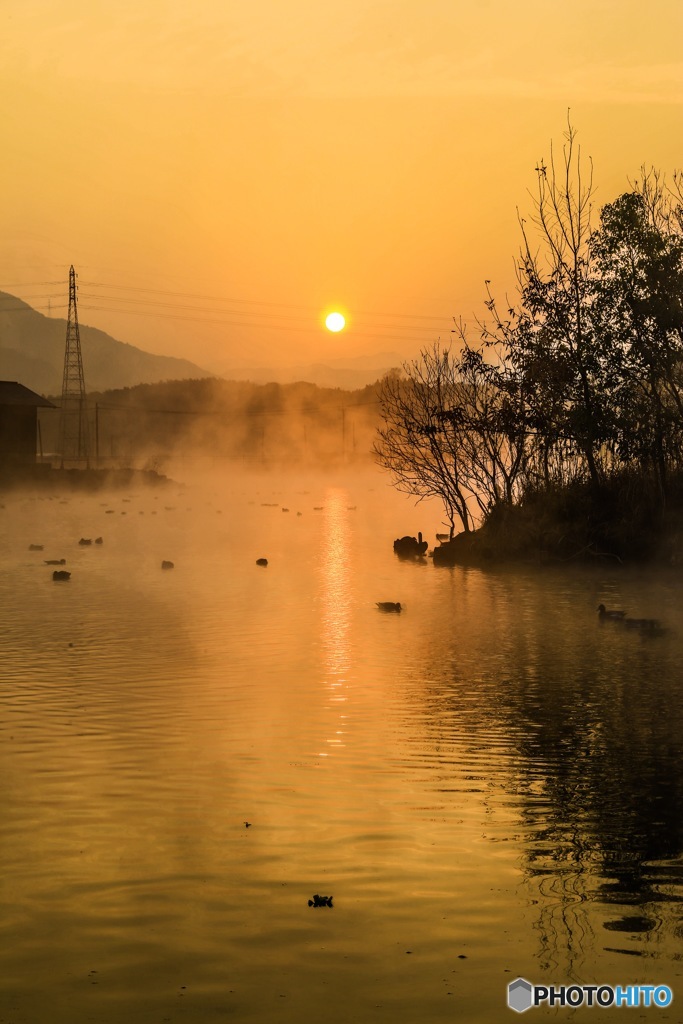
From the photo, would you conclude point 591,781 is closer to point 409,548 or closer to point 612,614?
point 612,614

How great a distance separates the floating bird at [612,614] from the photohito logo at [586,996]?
46.6ft

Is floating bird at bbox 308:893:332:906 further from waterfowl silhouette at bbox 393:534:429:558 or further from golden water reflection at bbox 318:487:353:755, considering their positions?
waterfowl silhouette at bbox 393:534:429:558

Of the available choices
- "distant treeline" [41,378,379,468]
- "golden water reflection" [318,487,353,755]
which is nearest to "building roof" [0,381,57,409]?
"golden water reflection" [318,487,353,755]

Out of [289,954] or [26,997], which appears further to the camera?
[289,954]

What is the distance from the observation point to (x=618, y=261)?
2852cm

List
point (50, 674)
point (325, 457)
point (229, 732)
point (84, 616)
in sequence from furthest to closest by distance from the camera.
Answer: point (325, 457)
point (84, 616)
point (50, 674)
point (229, 732)

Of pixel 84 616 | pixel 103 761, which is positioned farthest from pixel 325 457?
pixel 103 761

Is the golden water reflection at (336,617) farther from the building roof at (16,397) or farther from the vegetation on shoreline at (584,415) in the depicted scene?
the building roof at (16,397)

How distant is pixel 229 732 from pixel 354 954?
5.20 m

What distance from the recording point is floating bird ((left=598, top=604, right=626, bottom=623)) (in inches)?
776

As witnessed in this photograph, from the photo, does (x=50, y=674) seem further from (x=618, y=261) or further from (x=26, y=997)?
(x=618, y=261)

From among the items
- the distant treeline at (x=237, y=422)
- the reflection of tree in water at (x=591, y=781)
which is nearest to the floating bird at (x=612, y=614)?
the reflection of tree in water at (x=591, y=781)

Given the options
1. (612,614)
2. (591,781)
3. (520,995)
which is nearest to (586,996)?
(520,995)

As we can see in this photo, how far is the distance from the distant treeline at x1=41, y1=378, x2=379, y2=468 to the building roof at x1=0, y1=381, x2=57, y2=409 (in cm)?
5135
